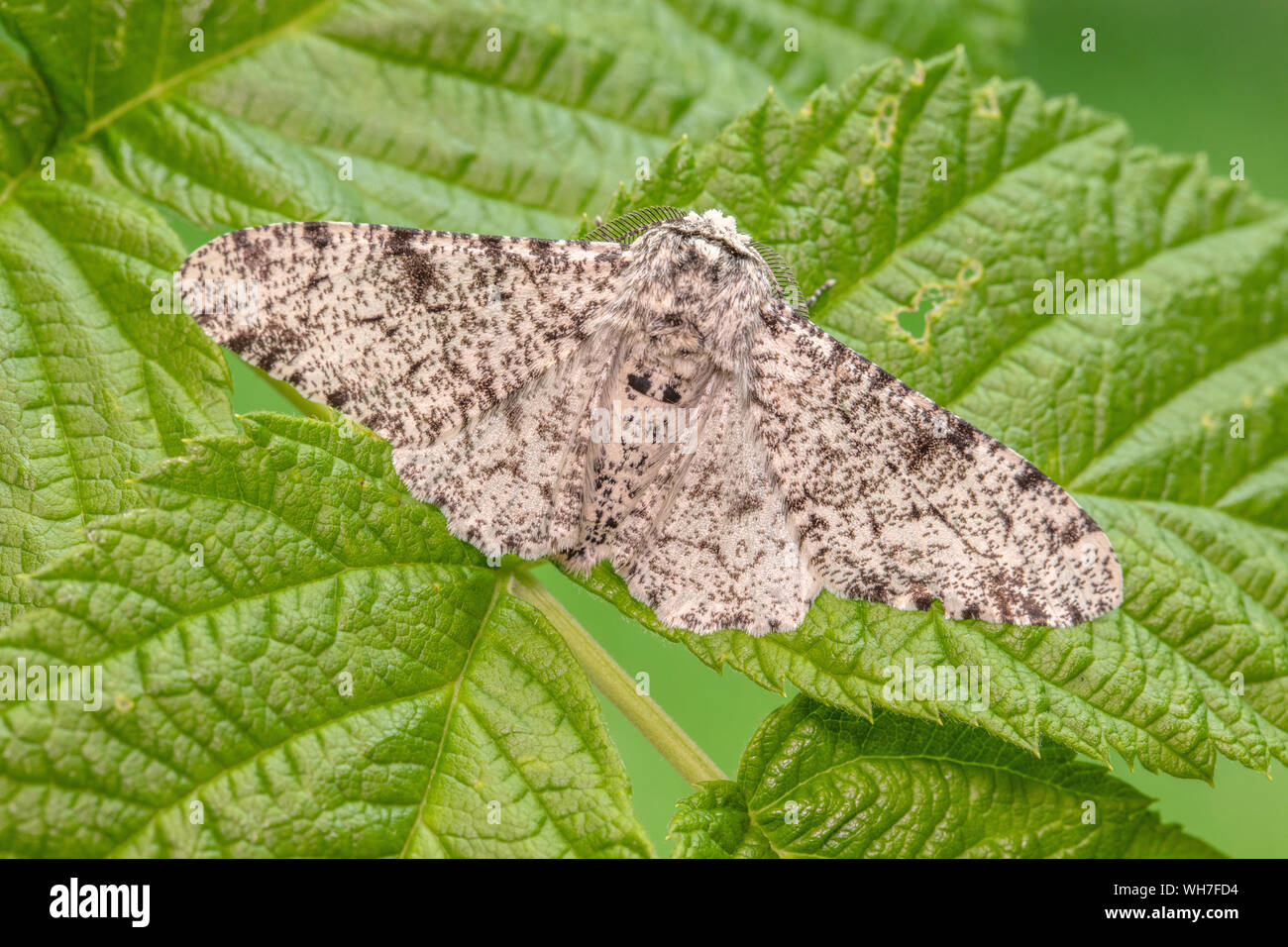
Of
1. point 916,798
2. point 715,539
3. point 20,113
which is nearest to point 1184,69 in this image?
point 715,539

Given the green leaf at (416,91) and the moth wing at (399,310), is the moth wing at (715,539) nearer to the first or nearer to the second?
the moth wing at (399,310)

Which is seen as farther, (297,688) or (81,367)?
(81,367)

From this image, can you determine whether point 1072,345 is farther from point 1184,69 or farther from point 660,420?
point 1184,69

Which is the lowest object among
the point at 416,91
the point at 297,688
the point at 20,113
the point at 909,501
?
the point at 297,688

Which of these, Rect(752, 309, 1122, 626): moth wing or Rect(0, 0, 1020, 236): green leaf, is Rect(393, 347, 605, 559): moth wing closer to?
Rect(752, 309, 1122, 626): moth wing

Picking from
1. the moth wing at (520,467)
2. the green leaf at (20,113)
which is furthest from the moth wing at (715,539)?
the green leaf at (20,113)

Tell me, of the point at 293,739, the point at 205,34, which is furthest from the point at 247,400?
the point at 293,739
